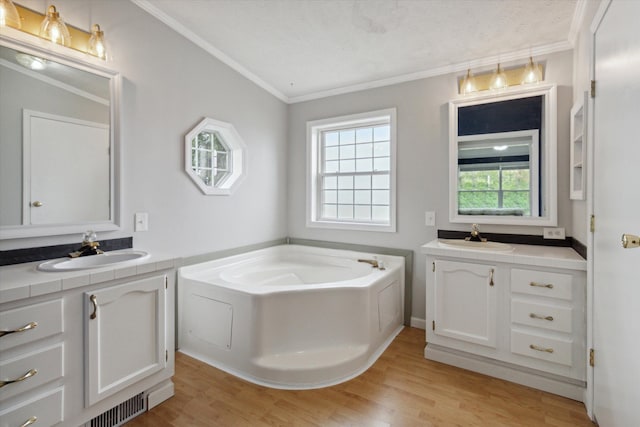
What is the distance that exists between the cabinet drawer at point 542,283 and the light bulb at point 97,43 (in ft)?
10.1

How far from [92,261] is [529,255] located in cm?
275

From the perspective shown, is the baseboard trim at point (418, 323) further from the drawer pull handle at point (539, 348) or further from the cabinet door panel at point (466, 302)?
the drawer pull handle at point (539, 348)

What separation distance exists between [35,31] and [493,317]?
10.9 ft

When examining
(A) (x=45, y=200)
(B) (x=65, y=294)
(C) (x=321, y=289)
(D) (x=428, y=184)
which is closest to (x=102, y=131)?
(A) (x=45, y=200)

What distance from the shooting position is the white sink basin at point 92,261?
5.18 ft

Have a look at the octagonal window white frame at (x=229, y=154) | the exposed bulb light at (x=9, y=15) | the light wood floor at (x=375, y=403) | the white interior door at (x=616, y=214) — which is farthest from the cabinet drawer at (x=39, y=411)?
the white interior door at (x=616, y=214)

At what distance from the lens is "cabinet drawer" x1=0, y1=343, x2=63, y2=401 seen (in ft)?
3.94

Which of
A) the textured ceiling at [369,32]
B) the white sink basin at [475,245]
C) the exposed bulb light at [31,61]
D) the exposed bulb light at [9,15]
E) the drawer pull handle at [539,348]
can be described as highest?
the textured ceiling at [369,32]

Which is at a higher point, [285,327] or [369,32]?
[369,32]

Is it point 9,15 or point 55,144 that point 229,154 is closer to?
point 55,144

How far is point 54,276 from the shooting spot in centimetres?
138

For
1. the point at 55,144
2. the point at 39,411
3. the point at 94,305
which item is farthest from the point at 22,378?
the point at 55,144

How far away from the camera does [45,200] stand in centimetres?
176

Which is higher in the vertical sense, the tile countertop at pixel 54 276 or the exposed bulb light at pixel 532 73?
the exposed bulb light at pixel 532 73
